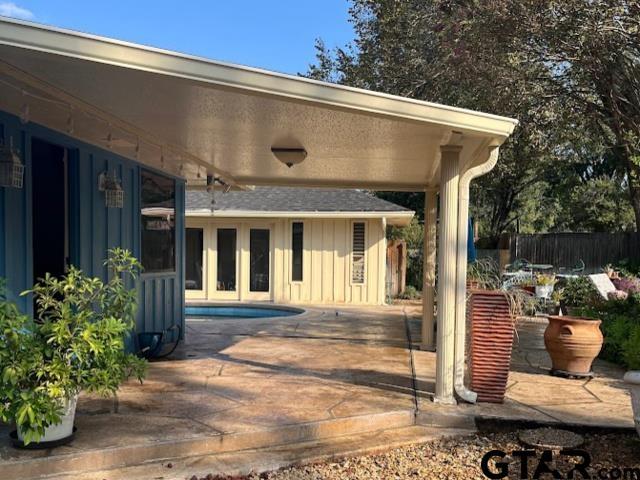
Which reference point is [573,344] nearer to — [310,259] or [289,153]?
[289,153]

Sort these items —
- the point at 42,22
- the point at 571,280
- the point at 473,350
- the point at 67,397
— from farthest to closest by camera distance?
1. the point at 571,280
2. the point at 473,350
3. the point at 67,397
4. the point at 42,22

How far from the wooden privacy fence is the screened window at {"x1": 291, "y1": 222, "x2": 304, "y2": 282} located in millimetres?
8062

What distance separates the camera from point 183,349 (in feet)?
24.8

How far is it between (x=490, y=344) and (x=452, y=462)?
1.38 metres

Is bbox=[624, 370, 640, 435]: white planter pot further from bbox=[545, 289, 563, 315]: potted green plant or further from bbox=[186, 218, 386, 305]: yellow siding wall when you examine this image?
bbox=[186, 218, 386, 305]: yellow siding wall

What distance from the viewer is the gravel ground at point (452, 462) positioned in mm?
3760

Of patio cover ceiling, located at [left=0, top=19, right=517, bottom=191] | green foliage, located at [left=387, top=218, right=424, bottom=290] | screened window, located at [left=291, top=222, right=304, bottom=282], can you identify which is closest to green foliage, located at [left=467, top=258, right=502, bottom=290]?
patio cover ceiling, located at [left=0, top=19, right=517, bottom=191]

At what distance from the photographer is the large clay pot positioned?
6082 mm

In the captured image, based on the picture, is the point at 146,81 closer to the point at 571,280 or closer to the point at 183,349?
the point at 183,349

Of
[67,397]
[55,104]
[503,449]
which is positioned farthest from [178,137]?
[503,449]

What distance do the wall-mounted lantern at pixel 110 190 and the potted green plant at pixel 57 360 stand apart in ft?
7.88

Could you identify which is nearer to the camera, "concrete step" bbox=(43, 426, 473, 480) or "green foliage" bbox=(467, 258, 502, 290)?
"concrete step" bbox=(43, 426, 473, 480)

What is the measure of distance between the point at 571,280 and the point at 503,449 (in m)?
9.58

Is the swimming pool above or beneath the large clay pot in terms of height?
beneath
